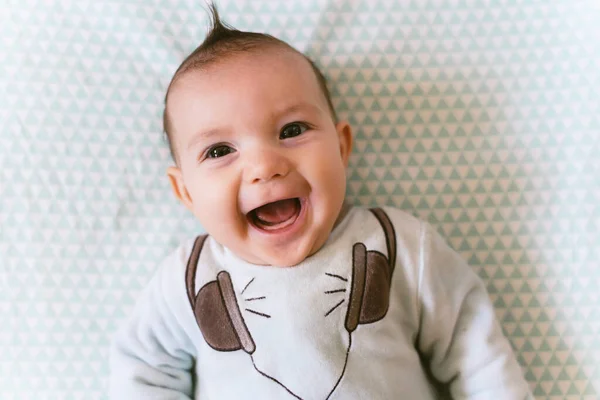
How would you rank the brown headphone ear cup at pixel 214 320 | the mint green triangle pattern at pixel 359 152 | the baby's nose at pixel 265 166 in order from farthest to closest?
the mint green triangle pattern at pixel 359 152 < the brown headphone ear cup at pixel 214 320 < the baby's nose at pixel 265 166

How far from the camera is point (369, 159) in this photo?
109 cm

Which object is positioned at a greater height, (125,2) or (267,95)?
(125,2)

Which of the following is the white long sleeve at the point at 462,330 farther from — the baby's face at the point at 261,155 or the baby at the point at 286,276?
the baby's face at the point at 261,155

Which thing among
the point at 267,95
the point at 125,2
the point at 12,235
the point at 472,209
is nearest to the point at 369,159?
the point at 472,209

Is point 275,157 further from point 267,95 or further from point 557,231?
point 557,231

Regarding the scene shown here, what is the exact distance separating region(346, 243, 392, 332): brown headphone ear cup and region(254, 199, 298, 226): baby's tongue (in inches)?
4.9

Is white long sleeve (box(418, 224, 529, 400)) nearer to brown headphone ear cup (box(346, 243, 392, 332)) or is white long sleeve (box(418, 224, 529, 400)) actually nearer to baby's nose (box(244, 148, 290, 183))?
brown headphone ear cup (box(346, 243, 392, 332))

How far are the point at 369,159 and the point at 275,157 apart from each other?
Result: 321 millimetres

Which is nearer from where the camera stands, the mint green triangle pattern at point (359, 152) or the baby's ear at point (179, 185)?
the baby's ear at point (179, 185)

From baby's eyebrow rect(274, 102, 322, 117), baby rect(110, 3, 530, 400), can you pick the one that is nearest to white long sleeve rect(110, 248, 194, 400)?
baby rect(110, 3, 530, 400)

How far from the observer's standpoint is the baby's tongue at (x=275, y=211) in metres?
0.87

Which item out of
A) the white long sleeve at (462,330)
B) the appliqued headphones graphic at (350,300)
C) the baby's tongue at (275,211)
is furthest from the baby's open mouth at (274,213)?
the white long sleeve at (462,330)

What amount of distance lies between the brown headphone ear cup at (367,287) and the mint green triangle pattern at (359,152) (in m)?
0.20

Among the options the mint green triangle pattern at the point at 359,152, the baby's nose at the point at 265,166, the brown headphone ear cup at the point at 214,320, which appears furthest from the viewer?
the mint green triangle pattern at the point at 359,152
